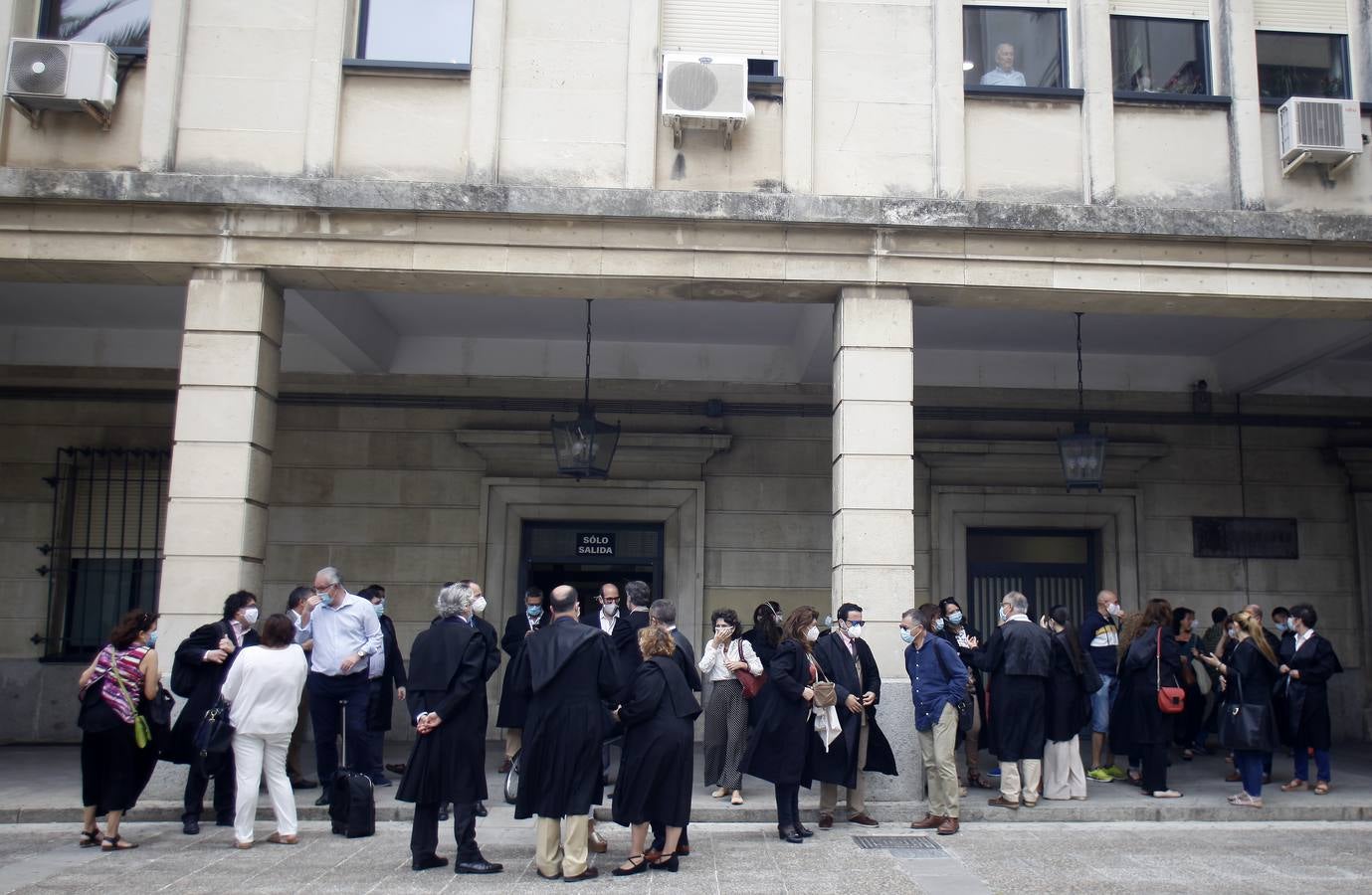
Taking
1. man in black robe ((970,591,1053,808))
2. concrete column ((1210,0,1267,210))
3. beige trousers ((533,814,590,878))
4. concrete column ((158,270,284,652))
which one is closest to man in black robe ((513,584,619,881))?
beige trousers ((533,814,590,878))

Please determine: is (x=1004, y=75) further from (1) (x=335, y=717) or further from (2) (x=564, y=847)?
(1) (x=335, y=717)

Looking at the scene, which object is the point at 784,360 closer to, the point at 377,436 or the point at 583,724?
the point at 377,436

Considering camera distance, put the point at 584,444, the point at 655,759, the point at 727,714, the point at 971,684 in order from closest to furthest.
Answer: the point at 655,759 < the point at 727,714 < the point at 971,684 < the point at 584,444

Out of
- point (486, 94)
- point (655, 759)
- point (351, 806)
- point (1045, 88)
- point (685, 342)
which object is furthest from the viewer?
point (685, 342)

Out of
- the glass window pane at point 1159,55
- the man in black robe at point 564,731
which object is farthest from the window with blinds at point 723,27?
the man in black robe at point 564,731

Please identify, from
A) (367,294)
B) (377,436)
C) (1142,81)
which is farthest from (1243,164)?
(377,436)

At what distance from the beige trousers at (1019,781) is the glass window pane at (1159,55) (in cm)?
600

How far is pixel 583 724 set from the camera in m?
6.89

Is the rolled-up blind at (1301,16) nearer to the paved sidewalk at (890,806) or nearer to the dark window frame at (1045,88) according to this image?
the dark window frame at (1045,88)

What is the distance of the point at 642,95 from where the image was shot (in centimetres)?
979

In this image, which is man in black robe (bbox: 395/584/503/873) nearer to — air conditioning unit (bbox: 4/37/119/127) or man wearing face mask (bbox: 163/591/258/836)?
man wearing face mask (bbox: 163/591/258/836)

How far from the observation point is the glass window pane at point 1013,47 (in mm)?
10219

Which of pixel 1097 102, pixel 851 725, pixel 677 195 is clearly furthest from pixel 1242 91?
pixel 851 725

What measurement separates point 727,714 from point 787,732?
1.34 metres
